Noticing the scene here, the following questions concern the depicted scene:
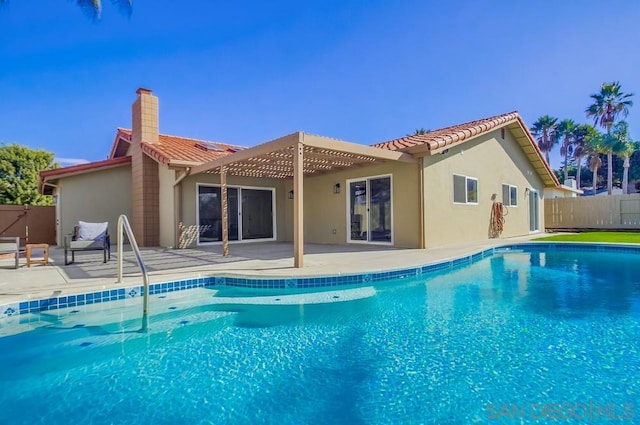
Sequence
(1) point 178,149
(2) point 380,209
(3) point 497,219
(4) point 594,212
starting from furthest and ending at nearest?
(4) point 594,212
(3) point 497,219
(1) point 178,149
(2) point 380,209

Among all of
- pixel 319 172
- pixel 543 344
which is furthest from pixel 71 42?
pixel 543 344

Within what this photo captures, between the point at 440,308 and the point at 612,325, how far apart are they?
2.10 metres

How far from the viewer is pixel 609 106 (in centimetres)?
3216

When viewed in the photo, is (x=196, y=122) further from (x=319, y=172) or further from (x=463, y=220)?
(x=463, y=220)

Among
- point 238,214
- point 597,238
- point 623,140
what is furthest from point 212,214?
point 623,140

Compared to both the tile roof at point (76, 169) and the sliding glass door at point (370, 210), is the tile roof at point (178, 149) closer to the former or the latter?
the tile roof at point (76, 169)

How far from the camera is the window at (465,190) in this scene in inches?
476

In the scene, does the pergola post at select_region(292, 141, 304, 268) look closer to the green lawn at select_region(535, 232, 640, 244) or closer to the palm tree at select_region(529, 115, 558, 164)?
the green lawn at select_region(535, 232, 640, 244)

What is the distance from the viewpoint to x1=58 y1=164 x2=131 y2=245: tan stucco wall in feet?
42.6

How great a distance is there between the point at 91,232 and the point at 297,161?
19.5ft

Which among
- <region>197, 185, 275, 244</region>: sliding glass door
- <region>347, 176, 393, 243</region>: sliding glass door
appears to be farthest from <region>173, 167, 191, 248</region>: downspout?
<region>347, 176, 393, 243</region>: sliding glass door

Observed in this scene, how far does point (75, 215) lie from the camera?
42.8ft

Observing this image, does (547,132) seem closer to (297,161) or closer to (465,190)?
(465,190)

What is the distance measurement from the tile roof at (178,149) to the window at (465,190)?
8.34m
